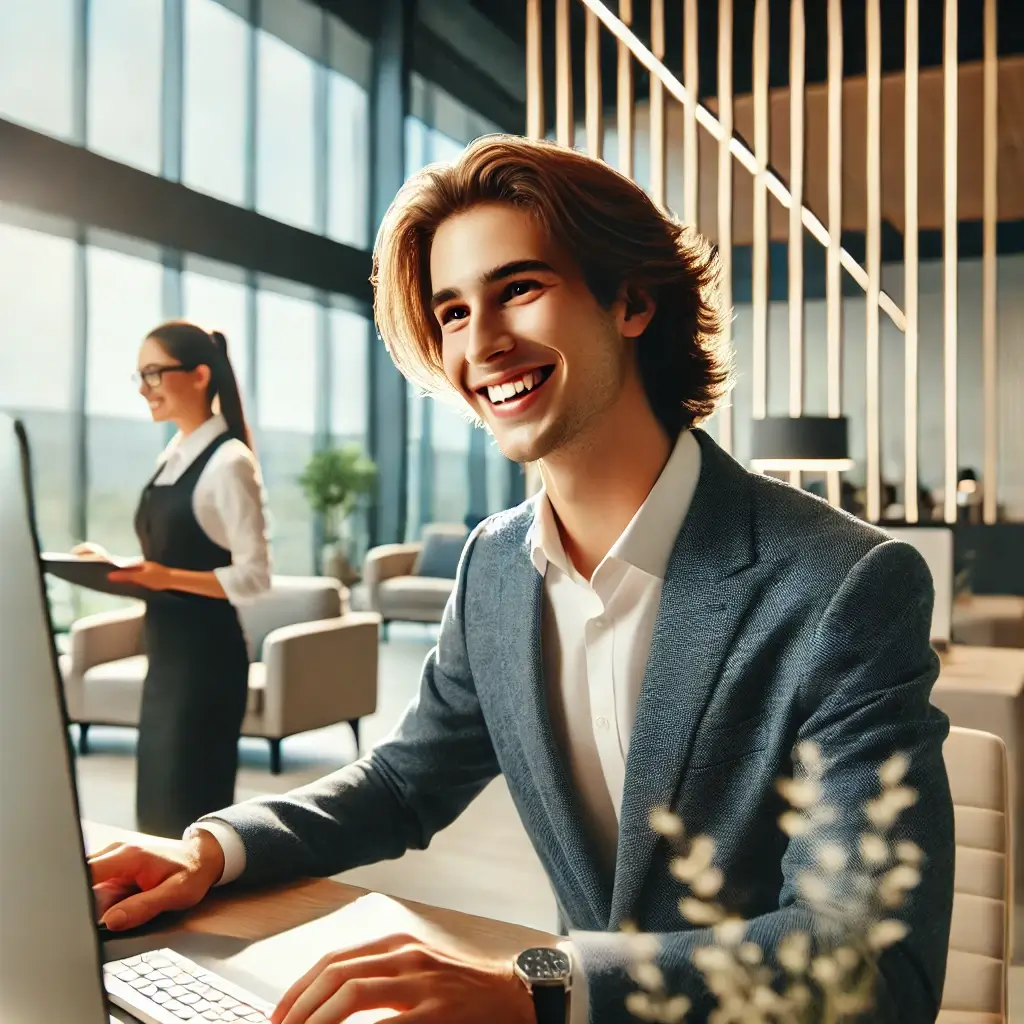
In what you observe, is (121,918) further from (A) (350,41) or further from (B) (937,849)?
(A) (350,41)

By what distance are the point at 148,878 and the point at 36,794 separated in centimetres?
62

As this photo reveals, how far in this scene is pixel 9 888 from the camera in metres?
0.52

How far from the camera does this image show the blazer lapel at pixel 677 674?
102 cm

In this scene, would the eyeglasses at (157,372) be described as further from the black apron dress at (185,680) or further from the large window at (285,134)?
the large window at (285,134)

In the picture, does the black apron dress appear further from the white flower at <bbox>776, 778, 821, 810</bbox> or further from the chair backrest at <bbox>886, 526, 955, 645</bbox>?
the white flower at <bbox>776, 778, 821, 810</bbox>

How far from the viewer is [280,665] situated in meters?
4.66

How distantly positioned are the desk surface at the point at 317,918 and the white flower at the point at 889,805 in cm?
33

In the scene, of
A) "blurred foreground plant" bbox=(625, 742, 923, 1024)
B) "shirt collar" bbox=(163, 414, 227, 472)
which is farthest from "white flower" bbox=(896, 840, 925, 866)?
"shirt collar" bbox=(163, 414, 227, 472)

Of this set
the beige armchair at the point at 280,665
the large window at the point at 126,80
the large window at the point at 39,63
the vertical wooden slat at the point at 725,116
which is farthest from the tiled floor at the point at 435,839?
the large window at the point at 126,80

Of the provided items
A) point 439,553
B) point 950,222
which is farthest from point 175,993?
point 439,553

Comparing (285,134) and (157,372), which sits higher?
(285,134)

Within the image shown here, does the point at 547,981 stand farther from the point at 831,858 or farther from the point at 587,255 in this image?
the point at 587,255

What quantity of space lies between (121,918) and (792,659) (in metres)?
0.70

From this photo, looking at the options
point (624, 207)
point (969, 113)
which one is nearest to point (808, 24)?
point (969, 113)
